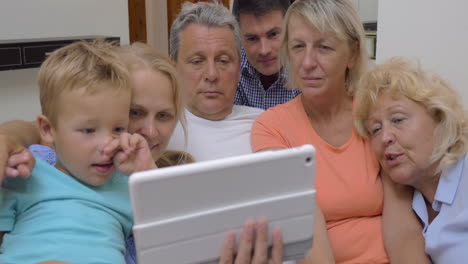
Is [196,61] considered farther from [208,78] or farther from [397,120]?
[397,120]

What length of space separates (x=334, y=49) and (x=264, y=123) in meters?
0.31

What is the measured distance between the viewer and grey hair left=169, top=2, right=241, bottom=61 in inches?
61.6

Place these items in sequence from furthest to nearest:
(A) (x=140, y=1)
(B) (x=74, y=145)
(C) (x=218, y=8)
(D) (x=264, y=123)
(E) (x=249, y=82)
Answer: (A) (x=140, y=1), (E) (x=249, y=82), (C) (x=218, y=8), (D) (x=264, y=123), (B) (x=74, y=145)

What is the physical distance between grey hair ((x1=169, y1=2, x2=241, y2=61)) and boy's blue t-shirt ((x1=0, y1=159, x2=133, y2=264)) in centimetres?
68

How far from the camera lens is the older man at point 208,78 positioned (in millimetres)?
1531

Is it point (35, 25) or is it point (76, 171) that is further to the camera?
point (35, 25)

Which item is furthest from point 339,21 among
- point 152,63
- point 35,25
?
point 35,25

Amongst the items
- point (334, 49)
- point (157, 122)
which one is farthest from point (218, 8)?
point (157, 122)

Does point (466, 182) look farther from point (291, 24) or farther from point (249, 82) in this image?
point (249, 82)

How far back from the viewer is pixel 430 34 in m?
1.71

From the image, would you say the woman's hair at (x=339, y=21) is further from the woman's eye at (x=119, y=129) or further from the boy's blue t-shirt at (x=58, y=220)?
the boy's blue t-shirt at (x=58, y=220)

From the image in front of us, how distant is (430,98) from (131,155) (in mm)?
813

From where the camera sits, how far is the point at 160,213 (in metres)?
0.76

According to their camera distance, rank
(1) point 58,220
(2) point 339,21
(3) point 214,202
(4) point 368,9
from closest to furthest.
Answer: (3) point 214,202 → (1) point 58,220 → (2) point 339,21 → (4) point 368,9
